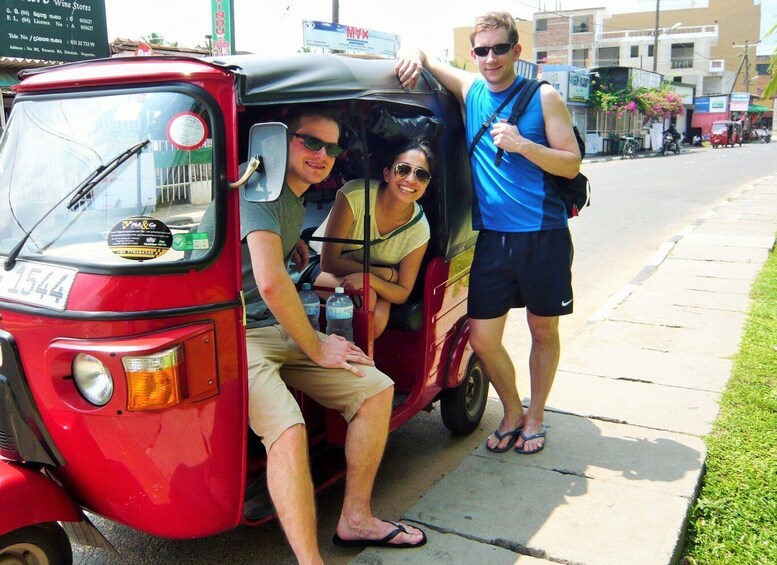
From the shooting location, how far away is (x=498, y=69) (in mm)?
3521

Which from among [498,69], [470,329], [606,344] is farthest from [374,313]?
[606,344]

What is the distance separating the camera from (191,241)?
95.7 inches

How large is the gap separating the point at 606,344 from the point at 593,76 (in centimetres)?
4194

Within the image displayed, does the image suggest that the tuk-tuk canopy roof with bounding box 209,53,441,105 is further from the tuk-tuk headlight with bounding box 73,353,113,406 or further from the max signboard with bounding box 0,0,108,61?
the max signboard with bounding box 0,0,108,61

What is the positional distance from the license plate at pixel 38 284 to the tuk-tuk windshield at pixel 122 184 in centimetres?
5

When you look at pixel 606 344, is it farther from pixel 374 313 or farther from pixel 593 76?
pixel 593 76

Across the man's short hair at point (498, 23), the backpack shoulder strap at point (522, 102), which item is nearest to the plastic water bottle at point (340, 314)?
the backpack shoulder strap at point (522, 102)

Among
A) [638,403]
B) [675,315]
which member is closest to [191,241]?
[638,403]

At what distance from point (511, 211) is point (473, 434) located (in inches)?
56.6

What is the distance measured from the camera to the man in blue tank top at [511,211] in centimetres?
351

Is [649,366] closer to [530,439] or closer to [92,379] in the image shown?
[530,439]

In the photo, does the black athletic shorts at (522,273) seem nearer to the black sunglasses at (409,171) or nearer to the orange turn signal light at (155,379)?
the black sunglasses at (409,171)

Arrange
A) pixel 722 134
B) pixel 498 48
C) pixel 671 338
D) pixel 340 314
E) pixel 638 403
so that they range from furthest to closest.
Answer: pixel 722 134 < pixel 671 338 < pixel 638 403 < pixel 498 48 < pixel 340 314

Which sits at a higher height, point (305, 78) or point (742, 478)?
point (305, 78)
